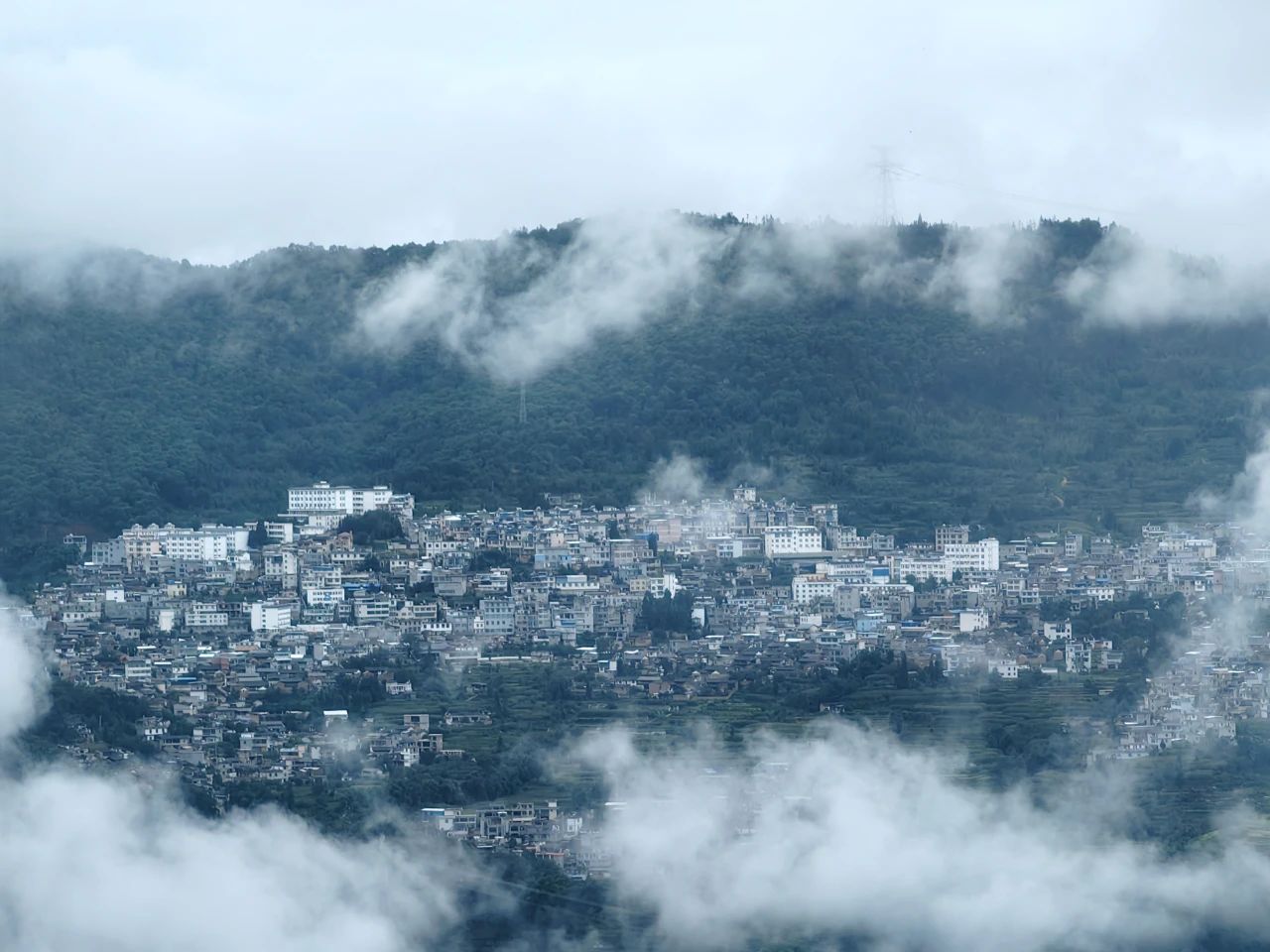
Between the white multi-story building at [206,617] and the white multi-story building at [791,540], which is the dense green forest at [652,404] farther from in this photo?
the white multi-story building at [206,617]

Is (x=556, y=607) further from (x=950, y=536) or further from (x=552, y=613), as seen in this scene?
(x=950, y=536)

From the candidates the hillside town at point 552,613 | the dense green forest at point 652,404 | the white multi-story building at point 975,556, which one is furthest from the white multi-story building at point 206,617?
the white multi-story building at point 975,556

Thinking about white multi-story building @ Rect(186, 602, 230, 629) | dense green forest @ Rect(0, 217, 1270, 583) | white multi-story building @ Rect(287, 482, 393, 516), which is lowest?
white multi-story building @ Rect(186, 602, 230, 629)

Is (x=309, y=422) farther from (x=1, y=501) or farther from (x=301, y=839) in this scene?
(x=301, y=839)

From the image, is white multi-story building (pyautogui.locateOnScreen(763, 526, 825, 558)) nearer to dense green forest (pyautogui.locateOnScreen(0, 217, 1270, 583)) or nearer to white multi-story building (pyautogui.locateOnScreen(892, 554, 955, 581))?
dense green forest (pyautogui.locateOnScreen(0, 217, 1270, 583))

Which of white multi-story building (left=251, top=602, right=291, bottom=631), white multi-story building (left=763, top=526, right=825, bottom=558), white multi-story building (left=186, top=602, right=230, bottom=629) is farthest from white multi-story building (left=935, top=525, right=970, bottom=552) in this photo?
white multi-story building (left=186, top=602, right=230, bottom=629)

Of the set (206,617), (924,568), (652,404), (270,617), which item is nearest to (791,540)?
(924,568)
